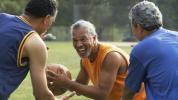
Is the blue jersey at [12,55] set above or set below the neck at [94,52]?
above

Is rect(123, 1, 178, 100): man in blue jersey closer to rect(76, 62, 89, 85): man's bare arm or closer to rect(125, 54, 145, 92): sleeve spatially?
rect(125, 54, 145, 92): sleeve

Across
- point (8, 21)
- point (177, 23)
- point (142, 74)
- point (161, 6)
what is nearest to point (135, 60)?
point (142, 74)

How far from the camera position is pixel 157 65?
16.1ft

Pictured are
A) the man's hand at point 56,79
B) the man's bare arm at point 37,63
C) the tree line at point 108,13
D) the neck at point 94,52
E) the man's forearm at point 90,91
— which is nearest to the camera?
the man's bare arm at point 37,63

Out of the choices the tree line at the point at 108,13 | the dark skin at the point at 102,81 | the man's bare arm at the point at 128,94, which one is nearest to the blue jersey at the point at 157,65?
the man's bare arm at the point at 128,94

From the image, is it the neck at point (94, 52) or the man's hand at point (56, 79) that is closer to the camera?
the man's hand at point (56, 79)

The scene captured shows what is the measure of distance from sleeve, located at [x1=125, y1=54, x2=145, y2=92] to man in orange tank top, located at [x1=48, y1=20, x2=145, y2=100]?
1067 millimetres

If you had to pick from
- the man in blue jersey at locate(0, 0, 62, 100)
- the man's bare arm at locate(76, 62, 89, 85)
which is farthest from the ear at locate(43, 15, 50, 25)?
the man's bare arm at locate(76, 62, 89, 85)

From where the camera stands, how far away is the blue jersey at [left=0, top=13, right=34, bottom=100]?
480cm

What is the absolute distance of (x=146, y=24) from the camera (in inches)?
196

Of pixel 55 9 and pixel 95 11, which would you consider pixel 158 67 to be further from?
pixel 95 11

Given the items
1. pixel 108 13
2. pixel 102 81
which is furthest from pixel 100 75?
pixel 108 13

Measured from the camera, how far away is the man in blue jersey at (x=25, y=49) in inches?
188

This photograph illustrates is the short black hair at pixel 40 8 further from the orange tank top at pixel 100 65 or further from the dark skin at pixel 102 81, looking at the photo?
the orange tank top at pixel 100 65
